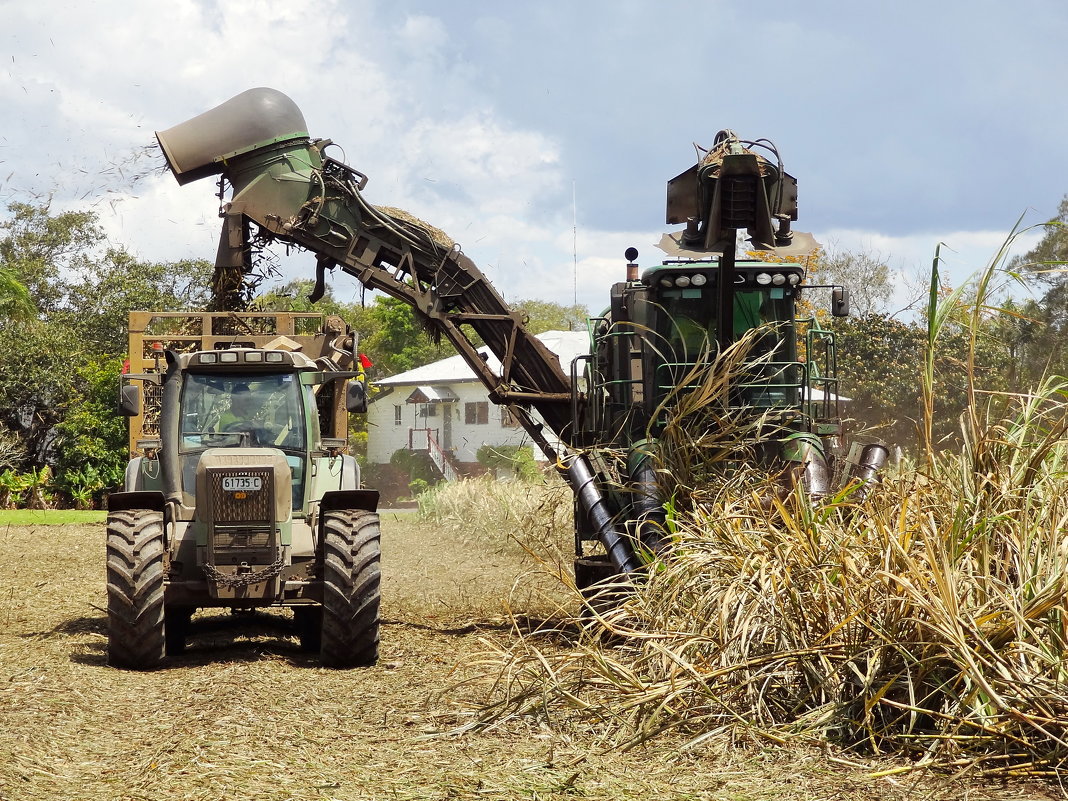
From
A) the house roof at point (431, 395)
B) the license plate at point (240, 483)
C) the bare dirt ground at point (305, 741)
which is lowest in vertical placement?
the bare dirt ground at point (305, 741)

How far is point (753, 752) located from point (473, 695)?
2029 millimetres

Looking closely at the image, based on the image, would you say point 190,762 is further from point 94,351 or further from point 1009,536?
point 94,351

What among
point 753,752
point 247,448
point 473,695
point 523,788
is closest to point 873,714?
point 753,752

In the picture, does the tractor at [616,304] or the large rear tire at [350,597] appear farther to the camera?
the tractor at [616,304]

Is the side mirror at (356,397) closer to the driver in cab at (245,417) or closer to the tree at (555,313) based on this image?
the driver in cab at (245,417)

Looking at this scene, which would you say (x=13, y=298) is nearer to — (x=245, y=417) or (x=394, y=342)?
(x=245, y=417)

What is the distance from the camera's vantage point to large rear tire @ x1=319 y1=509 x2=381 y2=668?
8469mm

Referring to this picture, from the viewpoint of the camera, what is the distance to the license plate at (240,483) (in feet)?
27.9

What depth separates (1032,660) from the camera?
5203mm

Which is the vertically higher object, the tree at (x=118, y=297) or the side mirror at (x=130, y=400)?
the tree at (x=118, y=297)

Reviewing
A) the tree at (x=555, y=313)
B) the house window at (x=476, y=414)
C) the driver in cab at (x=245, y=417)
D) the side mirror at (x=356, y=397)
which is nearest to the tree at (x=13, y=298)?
the driver in cab at (x=245, y=417)

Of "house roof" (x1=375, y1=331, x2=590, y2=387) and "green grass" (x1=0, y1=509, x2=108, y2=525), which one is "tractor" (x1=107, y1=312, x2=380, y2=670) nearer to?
"green grass" (x1=0, y1=509, x2=108, y2=525)

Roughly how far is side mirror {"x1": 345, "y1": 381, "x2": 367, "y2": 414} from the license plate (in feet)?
4.10

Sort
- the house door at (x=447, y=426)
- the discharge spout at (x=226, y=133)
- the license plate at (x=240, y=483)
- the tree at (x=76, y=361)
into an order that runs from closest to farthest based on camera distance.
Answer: the license plate at (x=240, y=483) < the discharge spout at (x=226, y=133) < the tree at (x=76, y=361) < the house door at (x=447, y=426)
